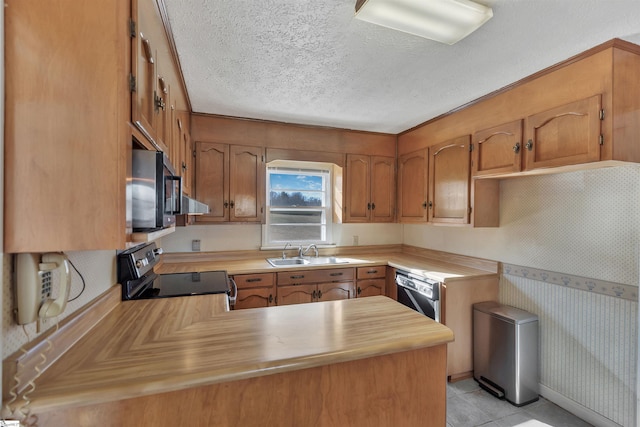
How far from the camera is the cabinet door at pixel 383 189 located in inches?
138

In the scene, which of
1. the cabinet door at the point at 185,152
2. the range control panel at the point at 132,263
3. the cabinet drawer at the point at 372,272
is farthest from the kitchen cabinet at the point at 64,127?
the cabinet drawer at the point at 372,272

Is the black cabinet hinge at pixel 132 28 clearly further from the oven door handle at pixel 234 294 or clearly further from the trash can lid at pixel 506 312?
Answer: the trash can lid at pixel 506 312

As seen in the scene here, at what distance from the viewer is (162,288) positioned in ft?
6.58

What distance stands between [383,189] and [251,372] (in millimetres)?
2932

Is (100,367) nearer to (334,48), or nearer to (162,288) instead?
(162,288)

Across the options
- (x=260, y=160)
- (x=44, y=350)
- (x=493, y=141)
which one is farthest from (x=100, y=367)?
(x=493, y=141)

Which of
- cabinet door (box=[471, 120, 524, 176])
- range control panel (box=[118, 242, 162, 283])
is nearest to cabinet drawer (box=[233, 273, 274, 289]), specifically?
range control panel (box=[118, 242, 162, 283])

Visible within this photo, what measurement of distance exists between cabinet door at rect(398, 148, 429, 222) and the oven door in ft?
2.60

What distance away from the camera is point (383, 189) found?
3.54 meters

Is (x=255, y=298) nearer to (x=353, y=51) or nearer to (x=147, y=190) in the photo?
(x=147, y=190)

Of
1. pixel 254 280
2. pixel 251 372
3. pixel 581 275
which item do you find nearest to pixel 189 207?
pixel 251 372

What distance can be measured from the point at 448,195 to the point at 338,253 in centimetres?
147

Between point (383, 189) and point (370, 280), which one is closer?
point (370, 280)

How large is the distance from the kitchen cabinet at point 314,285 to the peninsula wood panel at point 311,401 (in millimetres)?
1762
